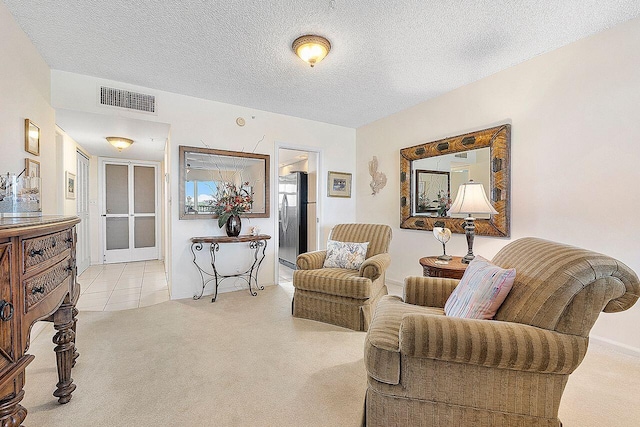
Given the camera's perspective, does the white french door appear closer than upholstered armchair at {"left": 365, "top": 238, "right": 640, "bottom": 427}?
No

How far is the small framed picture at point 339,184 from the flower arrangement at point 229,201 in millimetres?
1344

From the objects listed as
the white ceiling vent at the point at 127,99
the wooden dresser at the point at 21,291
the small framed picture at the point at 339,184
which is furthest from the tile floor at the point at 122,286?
the small framed picture at the point at 339,184

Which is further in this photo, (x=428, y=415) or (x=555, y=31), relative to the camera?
(x=555, y=31)

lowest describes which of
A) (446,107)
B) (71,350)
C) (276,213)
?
(71,350)

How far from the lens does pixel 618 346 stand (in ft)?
7.26

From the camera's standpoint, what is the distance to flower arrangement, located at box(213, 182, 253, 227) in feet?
11.9

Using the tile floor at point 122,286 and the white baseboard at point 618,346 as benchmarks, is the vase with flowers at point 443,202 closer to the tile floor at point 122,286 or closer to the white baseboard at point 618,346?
the white baseboard at point 618,346

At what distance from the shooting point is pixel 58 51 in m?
2.52

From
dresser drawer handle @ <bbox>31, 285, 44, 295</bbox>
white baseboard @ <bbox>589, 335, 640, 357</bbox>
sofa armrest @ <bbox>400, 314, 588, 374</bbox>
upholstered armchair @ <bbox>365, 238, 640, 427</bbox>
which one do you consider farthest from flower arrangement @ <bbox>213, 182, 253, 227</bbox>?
white baseboard @ <bbox>589, 335, 640, 357</bbox>

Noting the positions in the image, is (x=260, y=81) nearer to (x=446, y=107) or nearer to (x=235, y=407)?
(x=446, y=107)

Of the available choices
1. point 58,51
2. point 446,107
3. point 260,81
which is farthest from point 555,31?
point 58,51

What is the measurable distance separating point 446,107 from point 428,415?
3201mm

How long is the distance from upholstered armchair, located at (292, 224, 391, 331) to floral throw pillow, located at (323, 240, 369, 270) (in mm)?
77

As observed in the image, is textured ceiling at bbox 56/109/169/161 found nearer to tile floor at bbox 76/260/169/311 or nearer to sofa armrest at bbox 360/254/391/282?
tile floor at bbox 76/260/169/311
